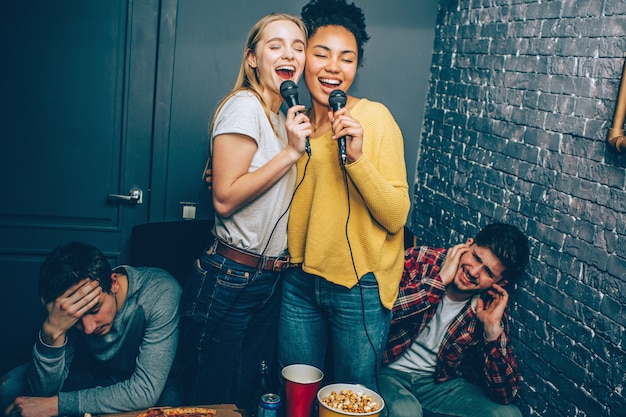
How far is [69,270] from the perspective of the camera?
6.15 ft

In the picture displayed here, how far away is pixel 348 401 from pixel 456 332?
76 cm

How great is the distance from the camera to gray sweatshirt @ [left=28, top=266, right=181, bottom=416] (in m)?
1.92

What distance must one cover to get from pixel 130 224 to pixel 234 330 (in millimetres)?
1231

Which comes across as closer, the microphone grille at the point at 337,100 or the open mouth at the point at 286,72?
the microphone grille at the point at 337,100

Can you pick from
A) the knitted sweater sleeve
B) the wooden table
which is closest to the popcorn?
the wooden table

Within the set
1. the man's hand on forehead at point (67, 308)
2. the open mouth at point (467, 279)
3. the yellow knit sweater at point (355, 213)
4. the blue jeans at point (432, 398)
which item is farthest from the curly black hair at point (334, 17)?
the blue jeans at point (432, 398)

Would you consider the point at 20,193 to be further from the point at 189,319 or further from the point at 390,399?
the point at 390,399

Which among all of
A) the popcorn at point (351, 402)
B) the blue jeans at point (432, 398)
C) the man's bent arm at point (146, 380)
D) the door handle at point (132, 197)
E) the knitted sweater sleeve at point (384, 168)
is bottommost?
the blue jeans at point (432, 398)

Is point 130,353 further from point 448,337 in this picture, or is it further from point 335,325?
point 448,337

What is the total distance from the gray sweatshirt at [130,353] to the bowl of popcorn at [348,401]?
0.59 m

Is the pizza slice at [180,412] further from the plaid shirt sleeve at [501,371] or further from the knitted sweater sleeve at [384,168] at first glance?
the plaid shirt sleeve at [501,371]

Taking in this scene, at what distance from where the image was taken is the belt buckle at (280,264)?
1813 millimetres

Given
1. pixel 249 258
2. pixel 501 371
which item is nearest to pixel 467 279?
pixel 501 371

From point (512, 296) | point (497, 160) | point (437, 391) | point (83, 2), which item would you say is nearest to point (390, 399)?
point (437, 391)
